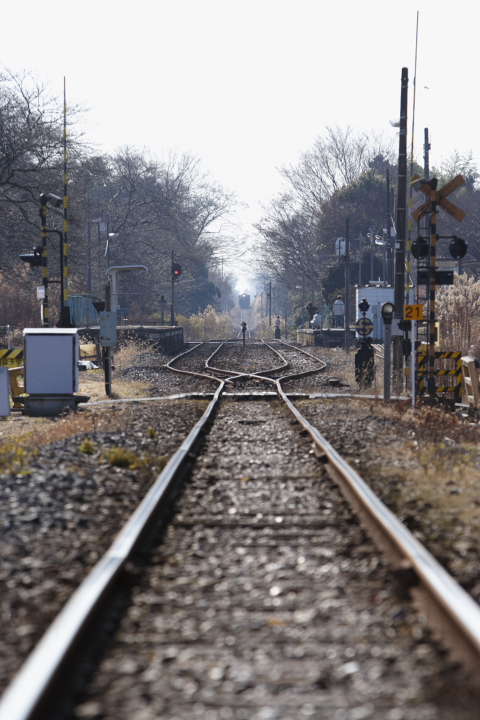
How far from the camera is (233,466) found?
7.64 meters

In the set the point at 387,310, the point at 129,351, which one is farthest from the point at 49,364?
the point at 129,351

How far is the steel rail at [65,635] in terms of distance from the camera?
2.63 metres

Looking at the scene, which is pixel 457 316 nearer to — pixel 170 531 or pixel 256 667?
pixel 170 531

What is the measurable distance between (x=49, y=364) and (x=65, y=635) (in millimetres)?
10621

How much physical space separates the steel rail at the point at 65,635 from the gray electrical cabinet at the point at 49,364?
8322mm

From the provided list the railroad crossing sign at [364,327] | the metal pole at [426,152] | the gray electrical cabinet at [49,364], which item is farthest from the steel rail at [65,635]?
the metal pole at [426,152]

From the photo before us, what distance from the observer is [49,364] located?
13.4 metres

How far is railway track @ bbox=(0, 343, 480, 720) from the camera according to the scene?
111 inches

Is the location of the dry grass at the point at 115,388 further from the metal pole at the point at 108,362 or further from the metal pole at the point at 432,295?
the metal pole at the point at 432,295

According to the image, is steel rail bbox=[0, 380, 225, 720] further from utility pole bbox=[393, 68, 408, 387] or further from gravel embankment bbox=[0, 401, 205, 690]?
utility pole bbox=[393, 68, 408, 387]

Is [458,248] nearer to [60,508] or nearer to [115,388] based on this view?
[115,388]

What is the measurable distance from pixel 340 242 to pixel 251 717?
182ft

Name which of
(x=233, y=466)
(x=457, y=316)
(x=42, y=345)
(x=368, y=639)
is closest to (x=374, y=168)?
(x=457, y=316)

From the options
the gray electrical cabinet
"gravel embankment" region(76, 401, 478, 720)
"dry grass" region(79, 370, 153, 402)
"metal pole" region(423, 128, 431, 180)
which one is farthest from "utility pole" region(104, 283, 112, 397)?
"metal pole" region(423, 128, 431, 180)
